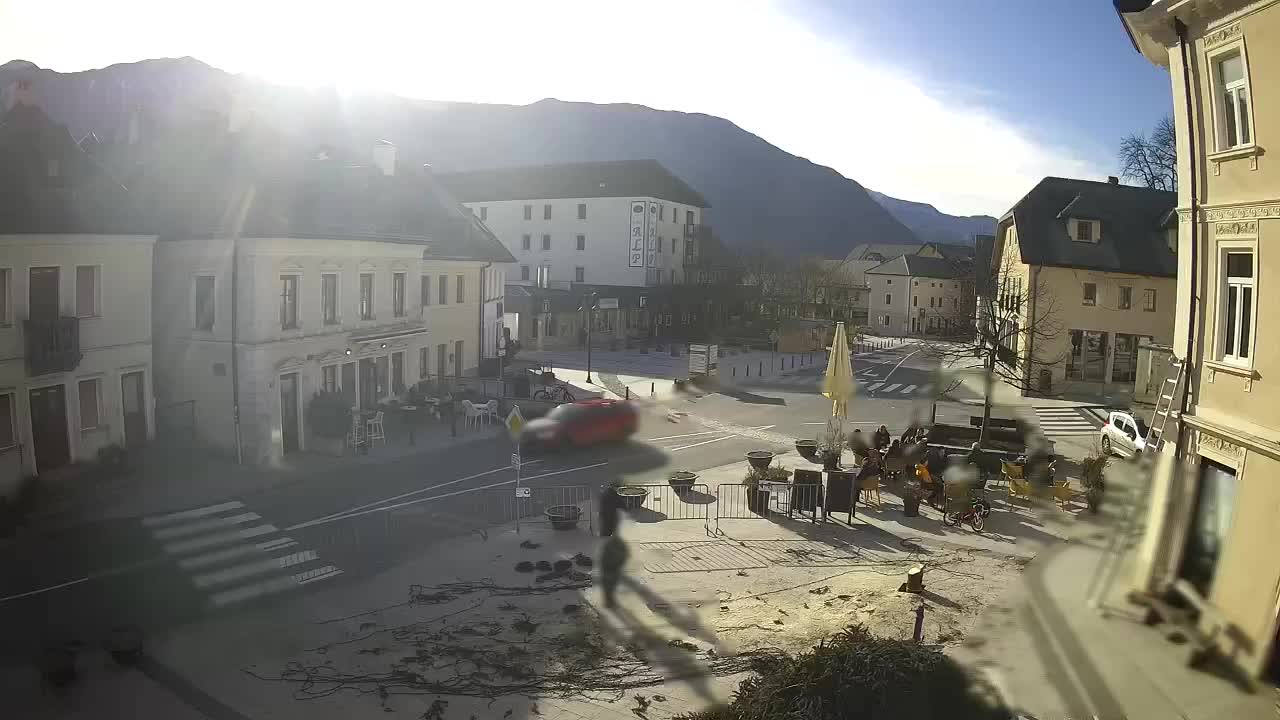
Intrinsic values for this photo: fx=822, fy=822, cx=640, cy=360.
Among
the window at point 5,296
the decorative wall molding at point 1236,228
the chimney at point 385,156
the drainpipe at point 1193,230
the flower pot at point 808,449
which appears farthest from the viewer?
the chimney at point 385,156

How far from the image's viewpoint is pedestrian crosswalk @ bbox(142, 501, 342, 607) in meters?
12.1

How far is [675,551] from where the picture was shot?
557 inches

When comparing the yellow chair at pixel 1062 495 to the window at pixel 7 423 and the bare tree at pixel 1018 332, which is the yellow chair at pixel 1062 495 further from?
the window at pixel 7 423

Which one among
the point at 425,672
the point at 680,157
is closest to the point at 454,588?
the point at 425,672

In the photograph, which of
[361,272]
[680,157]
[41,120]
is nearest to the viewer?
[41,120]

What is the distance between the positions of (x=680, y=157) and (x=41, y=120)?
168279 mm

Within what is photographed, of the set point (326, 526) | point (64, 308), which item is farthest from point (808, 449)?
point (64, 308)

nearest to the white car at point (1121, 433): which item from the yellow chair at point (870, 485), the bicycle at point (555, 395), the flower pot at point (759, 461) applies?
the yellow chair at point (870, 485)

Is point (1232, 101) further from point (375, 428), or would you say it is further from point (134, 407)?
point (375, 428)

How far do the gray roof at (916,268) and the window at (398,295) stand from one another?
67590mm

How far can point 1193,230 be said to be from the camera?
480 centimetres

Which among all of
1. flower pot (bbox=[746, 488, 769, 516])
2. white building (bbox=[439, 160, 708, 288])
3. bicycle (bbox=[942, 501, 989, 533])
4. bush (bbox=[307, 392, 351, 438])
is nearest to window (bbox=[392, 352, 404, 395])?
bush (bbox=[307, 392, 351, 438])

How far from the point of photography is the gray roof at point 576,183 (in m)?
63.0

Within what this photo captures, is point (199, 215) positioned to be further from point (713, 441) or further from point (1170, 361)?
point (1170, 361)
